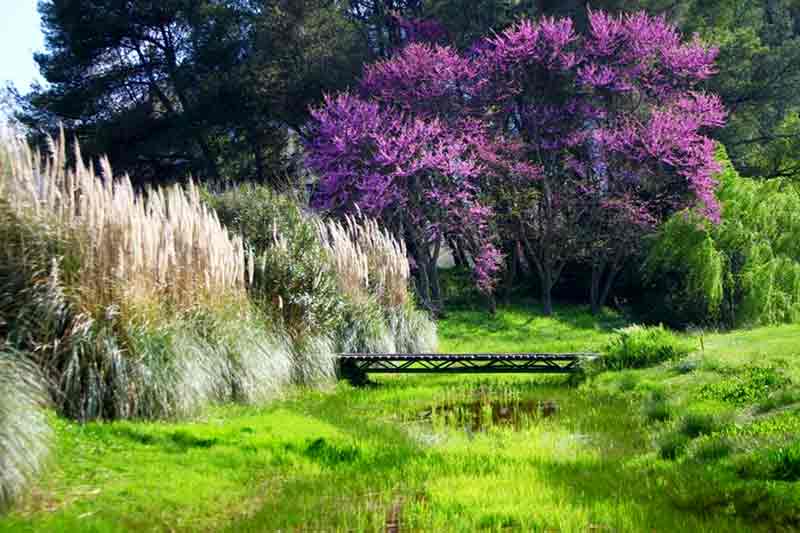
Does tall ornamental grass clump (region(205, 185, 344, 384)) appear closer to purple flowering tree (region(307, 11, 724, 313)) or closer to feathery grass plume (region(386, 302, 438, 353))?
feathery grass plume (region(386, 302, 438, 353))

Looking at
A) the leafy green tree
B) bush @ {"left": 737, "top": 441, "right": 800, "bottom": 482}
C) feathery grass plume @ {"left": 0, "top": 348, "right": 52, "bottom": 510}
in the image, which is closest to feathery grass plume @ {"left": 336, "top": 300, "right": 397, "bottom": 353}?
feathery grass plume @ {"left": 0, "top": 348, "right": 52, "bottom": 510}

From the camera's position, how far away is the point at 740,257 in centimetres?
2128

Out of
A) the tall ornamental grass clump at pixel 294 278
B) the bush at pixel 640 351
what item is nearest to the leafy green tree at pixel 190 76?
the tall ornamental grass clump at pixel 294 278

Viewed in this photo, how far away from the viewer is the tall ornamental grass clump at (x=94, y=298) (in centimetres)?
779

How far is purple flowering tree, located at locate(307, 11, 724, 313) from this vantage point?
22.0m

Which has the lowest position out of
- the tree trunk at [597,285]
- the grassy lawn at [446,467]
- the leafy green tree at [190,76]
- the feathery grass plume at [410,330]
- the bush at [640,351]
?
the grassy lawn at [446,467]

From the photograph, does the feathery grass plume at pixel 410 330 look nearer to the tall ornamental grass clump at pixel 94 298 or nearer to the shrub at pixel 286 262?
the shrub at pixel 286 262

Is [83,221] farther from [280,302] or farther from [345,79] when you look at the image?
[345,79]

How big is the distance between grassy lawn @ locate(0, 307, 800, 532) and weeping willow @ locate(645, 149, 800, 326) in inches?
373

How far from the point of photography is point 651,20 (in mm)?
26078

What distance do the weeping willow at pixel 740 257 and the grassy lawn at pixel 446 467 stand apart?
9.46 m

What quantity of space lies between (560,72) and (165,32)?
13.8m

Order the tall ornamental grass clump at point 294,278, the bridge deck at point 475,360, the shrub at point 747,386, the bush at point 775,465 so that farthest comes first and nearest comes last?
the bridge deck at point 475,360 → the tall ornamental grass clump at point 294,278 → the shrub at point 747,386 → the bush at point 775,465

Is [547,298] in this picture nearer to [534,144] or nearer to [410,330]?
[534,144]
